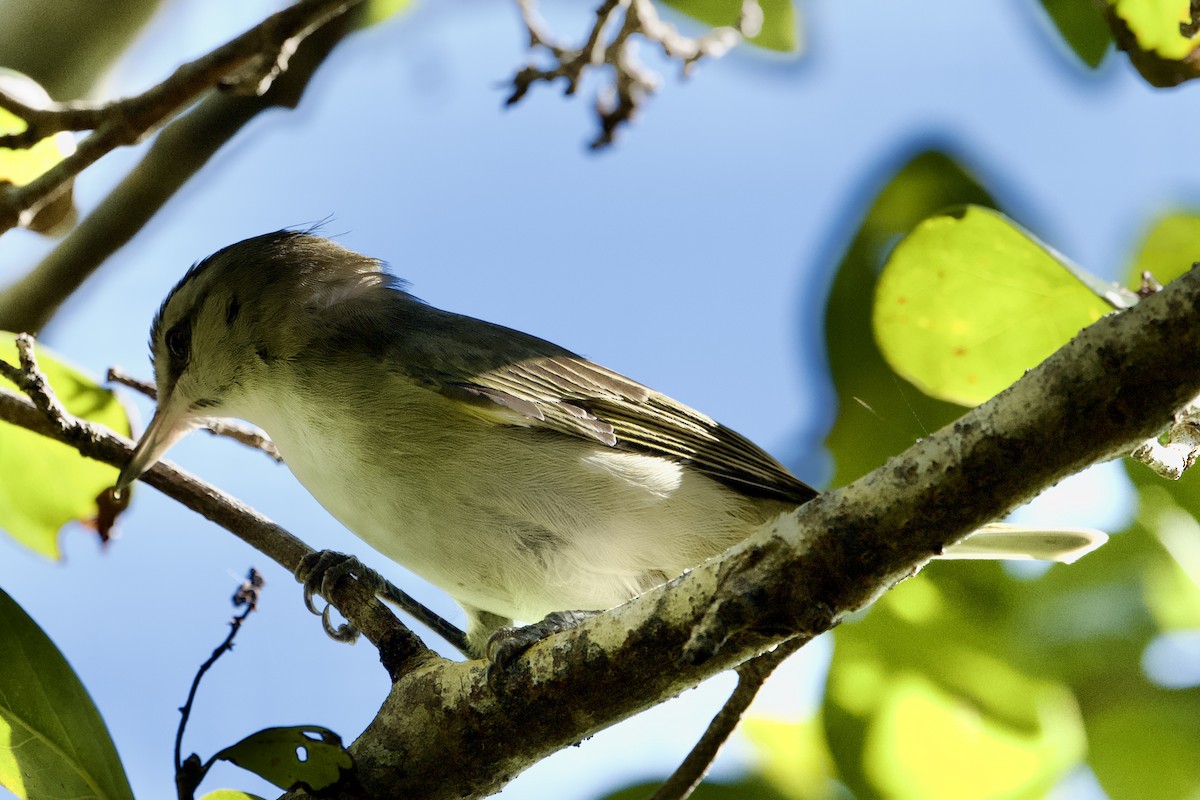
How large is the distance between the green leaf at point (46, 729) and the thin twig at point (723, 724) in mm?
1125

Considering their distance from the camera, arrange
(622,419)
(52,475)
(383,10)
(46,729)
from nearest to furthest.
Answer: (46,729) → (52,475) → (622,419) → (383,10)

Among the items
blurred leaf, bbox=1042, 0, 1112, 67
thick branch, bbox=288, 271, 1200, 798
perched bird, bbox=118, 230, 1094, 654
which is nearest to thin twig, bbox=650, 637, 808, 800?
thick branch, bbox=288, 271, 1200, 798

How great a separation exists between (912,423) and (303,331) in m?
1.79

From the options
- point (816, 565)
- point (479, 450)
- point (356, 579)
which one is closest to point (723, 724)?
point (816, 565)

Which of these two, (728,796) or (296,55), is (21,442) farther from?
(728,796)

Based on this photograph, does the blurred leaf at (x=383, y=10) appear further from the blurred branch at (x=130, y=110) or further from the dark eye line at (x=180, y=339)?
the dark eye line at (x=180, y=339)

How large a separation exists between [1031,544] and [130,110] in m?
2.44

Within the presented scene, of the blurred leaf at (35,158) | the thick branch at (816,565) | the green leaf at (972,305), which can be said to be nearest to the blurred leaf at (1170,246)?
the green leaf at (972,305)

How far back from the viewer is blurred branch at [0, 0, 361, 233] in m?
2.56

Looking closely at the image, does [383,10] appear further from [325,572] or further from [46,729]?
[46,729]

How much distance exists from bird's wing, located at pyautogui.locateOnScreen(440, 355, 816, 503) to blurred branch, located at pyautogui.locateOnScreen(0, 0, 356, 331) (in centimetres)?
141

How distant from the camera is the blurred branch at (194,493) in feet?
8.12

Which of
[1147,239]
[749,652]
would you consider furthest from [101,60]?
[1147,239]

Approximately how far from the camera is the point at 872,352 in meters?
2.69
